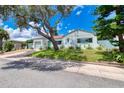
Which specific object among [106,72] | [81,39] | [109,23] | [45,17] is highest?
[45,17]

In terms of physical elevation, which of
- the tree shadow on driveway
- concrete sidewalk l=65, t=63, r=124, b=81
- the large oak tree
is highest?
the large oak tree

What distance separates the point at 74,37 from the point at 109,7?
15.8 meters

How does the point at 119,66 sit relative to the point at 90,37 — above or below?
below

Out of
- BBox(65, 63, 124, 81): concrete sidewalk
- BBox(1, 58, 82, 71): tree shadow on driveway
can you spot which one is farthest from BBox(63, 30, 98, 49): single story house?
BBox(65, 63, 124, 81): concrete sidewalk

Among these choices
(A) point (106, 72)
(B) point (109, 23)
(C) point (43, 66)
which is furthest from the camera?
(B) point (109, 23)

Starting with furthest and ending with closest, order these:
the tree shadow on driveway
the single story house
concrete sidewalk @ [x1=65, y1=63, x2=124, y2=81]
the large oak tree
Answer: the single story house < the large oak tree < the tree shadow on driveway < concrete sidewalk @ [x1=65, y1=63, x2=124, y2=81]

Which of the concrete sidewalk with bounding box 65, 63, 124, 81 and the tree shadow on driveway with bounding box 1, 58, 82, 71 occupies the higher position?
the tree shadow on driveway with bounding box 1, 58, 82, 71

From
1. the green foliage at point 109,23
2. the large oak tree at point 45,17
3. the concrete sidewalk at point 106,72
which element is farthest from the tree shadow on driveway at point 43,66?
the large oak tree at point 45,17

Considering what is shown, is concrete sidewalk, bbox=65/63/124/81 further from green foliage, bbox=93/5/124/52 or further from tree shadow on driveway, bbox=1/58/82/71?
green foliage, bbox=93/5/124/52

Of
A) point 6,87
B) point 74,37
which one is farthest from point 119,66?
point 74,37

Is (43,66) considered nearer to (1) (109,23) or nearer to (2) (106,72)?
(2) (106,72)

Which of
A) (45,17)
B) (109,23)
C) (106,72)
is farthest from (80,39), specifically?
(106,72)

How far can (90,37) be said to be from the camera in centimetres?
2708
